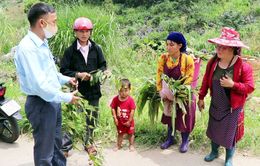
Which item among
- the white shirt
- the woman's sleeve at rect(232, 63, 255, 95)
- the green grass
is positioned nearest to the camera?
the woman's sleeve at rect(232, 63, 255, 95)

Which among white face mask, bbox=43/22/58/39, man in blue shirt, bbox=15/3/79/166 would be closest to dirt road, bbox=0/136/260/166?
man in blue shirt, bbox=15/3/79/166

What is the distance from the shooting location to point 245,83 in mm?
3936

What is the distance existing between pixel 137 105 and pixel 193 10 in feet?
33.8

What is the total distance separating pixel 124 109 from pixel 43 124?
52.7 inches

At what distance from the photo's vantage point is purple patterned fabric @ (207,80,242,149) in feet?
13.5

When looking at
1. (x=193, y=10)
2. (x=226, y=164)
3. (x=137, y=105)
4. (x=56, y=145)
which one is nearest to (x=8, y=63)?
(x=137, y=105)

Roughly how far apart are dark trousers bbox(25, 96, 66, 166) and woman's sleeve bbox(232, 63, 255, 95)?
1755 millimetres

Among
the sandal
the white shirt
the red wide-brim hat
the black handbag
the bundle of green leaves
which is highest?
the red wide-brim hat

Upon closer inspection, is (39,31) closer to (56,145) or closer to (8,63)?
(56,145)

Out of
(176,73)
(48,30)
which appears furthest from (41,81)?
(176,73)

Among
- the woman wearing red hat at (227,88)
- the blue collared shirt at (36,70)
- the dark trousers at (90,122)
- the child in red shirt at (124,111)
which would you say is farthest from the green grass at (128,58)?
the blue collared shirt at (36,70)

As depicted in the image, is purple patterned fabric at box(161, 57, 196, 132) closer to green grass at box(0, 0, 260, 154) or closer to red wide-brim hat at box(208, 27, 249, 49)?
green grass at box(0, 0, 260, 154)

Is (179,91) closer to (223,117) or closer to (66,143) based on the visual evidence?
(223,117)

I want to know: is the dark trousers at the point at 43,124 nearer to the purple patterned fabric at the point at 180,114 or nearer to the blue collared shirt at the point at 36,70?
the blue collared shirt at the point at 36,70
